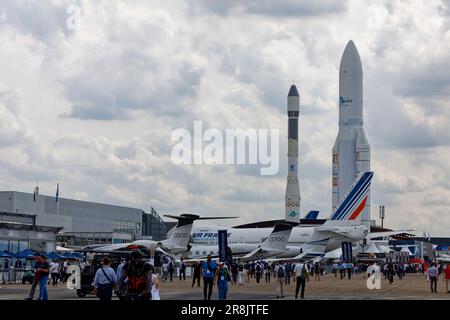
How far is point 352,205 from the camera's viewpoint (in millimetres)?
93188

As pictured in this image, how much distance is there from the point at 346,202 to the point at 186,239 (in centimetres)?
2091

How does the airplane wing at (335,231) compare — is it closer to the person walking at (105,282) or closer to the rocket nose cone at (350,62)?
the rocket nose cone at (350,62)

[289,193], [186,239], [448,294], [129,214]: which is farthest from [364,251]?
[448,294]

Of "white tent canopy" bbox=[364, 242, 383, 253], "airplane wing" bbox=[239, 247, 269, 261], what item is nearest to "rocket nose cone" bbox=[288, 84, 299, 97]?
"white tent canopy" bbox=[364, 242, 383, 253]

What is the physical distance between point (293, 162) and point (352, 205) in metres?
29.7

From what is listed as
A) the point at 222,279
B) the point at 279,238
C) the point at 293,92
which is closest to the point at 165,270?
the point at 279,238

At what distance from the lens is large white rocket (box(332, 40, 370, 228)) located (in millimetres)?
113250

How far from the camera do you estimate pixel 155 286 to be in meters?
21.7

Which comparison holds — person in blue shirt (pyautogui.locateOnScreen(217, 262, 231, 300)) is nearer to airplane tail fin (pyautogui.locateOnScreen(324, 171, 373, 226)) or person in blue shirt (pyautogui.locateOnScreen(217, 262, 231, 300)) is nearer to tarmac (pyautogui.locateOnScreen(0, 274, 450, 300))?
tarmac (pyautogui.locateOnScreen(0, 274, 450, 300))

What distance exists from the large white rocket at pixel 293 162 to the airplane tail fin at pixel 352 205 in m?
24.9

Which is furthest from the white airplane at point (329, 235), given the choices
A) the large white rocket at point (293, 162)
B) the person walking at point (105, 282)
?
the person walking at point (105, 282)

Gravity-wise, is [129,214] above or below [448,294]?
above

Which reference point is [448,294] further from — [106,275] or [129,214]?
[129,214]

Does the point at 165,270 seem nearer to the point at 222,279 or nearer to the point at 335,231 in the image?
the point at 335,231
